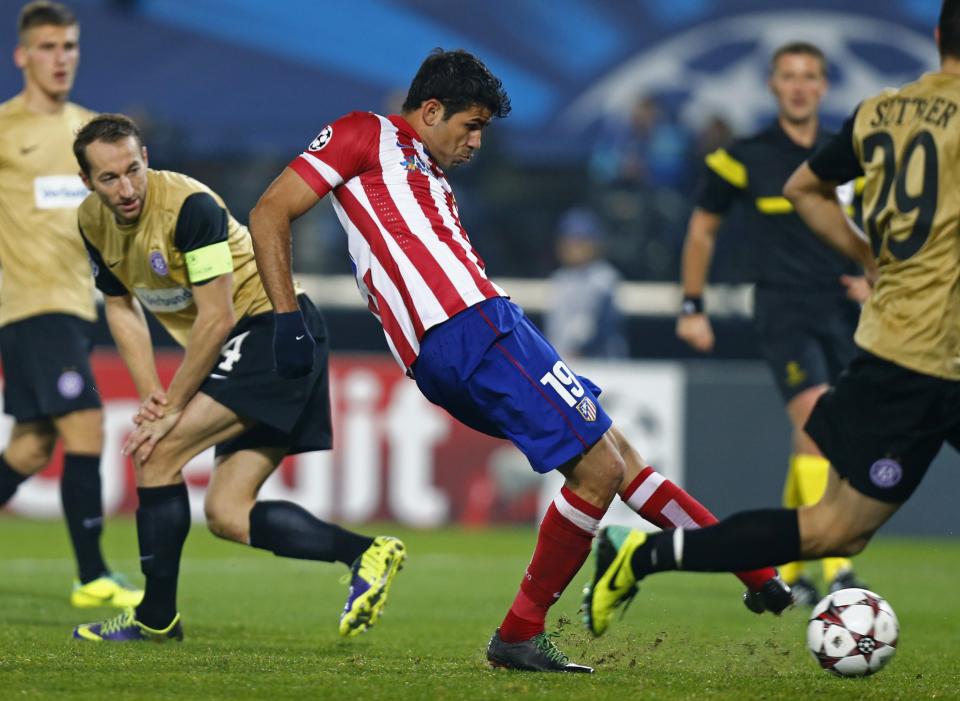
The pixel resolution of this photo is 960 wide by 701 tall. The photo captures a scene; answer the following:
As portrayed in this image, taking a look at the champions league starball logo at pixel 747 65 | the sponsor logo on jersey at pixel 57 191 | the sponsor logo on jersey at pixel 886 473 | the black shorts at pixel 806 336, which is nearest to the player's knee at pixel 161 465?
the sponsor logo on jersey at pixel 57 191

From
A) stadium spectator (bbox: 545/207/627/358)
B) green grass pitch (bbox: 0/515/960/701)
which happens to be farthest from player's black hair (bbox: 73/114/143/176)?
stadium spectator (bbox: 545/207/627/358)

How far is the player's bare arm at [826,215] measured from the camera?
17.3 feet

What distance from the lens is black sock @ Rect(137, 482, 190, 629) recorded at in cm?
591

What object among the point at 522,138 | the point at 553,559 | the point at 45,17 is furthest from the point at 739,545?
the point at 522,138

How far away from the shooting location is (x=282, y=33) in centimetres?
1708

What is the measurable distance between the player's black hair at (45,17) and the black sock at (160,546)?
115 inches

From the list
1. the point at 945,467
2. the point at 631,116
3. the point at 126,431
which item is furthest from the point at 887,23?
the point at 126,431

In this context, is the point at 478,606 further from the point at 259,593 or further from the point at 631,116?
the point at 631,116

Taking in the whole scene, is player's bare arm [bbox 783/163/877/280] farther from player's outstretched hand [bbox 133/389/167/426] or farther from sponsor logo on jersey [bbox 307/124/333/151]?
player's outstretched hand [bbox 133/389/167/426]

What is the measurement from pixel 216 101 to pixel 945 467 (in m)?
8.73

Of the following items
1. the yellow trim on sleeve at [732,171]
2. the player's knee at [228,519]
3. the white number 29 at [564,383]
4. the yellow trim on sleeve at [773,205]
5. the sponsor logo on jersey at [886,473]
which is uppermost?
the yellow trim on sleeve at [732,171]

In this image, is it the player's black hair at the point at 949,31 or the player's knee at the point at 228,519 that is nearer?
the player's black hair at the point at 949,31

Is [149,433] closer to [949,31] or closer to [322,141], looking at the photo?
[322,141]

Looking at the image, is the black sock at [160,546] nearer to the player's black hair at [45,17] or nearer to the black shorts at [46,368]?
the black shorts at [46,368]
